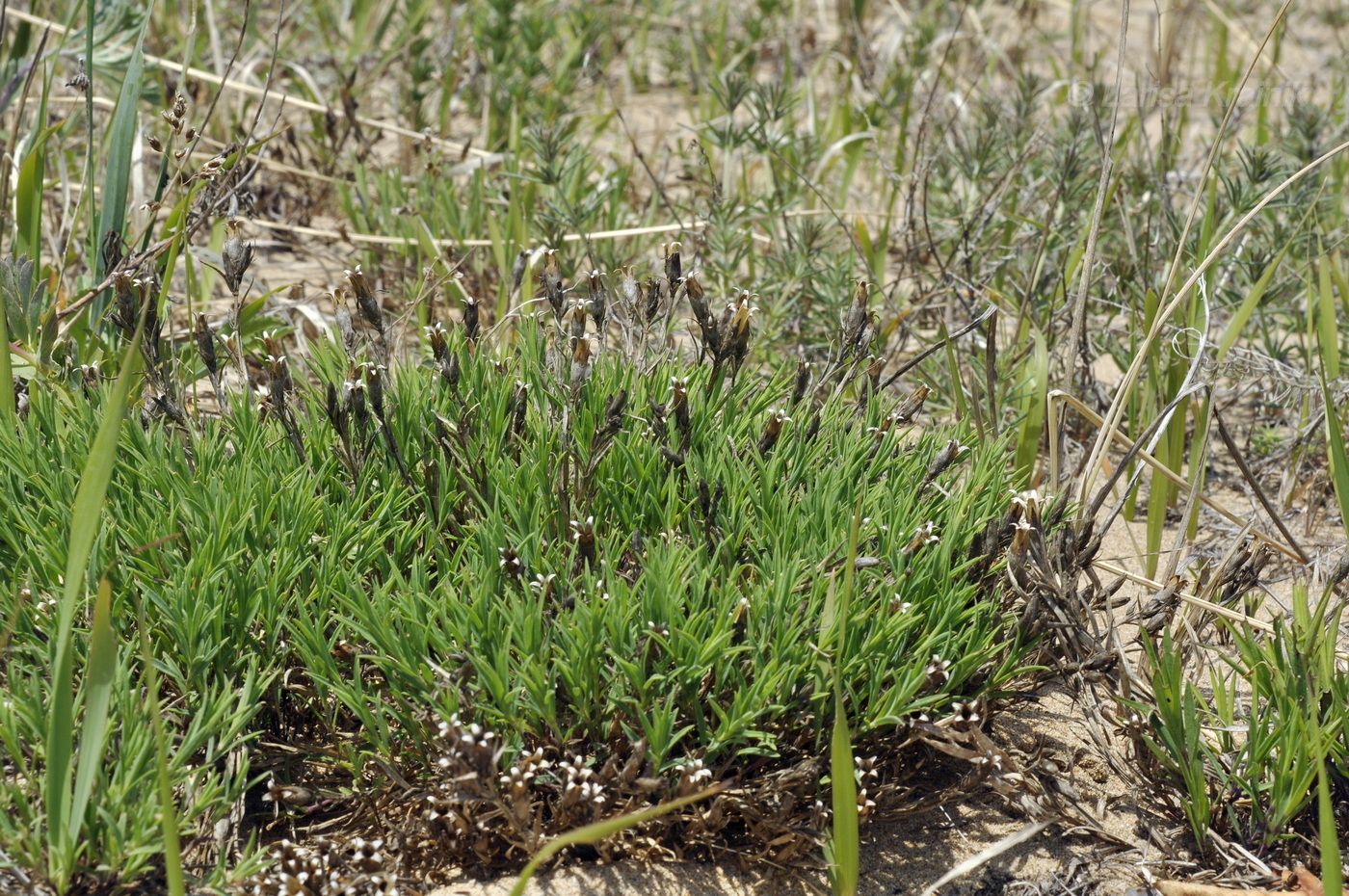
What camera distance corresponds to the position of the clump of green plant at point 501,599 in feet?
6.10

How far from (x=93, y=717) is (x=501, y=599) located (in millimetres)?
612

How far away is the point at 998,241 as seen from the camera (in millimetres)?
3871

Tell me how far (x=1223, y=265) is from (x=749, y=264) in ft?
4.19

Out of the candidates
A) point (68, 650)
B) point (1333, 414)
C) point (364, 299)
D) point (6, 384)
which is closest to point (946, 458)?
point (1333, 414)

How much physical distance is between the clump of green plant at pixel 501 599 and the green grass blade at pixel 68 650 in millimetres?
50

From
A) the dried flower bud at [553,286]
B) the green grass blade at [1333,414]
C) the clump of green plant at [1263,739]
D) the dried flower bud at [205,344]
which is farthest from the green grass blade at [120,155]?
the green grass blade at [1333,414]

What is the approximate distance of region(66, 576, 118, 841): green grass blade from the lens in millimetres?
1618

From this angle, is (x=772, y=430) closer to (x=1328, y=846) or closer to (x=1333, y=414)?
(x=1333, y=414)

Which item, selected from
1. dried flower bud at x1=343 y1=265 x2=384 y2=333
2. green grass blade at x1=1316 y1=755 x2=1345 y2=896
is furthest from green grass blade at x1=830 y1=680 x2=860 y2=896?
dried flower bud at x1=343 y1=265 x2=384 y2=333

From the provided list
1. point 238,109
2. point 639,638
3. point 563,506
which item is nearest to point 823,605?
point 639,638

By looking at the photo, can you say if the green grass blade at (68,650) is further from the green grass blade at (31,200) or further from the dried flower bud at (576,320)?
the green grass blade at (31,200)

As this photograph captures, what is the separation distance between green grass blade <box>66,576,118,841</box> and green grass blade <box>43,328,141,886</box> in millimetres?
17

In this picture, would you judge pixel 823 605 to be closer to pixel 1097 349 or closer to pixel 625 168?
pixel 1097 349

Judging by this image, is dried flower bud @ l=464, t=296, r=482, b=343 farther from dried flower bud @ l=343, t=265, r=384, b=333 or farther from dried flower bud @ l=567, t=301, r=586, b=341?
dried flower bud @ l=567, t=301, r=586, b=341
